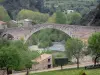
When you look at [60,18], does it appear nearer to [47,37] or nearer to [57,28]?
[47,37]

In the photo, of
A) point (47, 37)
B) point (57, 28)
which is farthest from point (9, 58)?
point (47, 37)

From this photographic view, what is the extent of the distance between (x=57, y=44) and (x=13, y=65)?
149 ft

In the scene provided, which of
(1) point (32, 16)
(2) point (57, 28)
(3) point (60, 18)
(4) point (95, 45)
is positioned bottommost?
(4) point (95, 45)

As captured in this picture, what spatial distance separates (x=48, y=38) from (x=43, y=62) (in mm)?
33189

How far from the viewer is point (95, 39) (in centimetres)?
5947

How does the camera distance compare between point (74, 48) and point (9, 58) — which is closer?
point (9, 58)

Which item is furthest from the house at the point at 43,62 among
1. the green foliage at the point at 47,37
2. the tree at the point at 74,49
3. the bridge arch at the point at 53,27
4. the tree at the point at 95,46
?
the green foliage at the point at 47,37

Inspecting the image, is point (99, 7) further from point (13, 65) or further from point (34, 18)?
point (13, 65)

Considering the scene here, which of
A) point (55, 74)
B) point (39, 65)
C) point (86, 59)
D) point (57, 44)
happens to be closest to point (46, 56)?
point (39, 65)

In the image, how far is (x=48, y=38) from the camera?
320 feet

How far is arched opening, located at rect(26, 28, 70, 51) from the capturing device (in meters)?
93.3

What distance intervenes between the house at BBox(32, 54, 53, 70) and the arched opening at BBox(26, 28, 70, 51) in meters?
24.7

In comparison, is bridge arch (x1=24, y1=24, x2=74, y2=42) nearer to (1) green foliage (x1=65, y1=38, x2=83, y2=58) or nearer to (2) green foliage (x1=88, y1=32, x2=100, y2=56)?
(1) green foliage (x1=65, y1=38, x2=83, y2=58)

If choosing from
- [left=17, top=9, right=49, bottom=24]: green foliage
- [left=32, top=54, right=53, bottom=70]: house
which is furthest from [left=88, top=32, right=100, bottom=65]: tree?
[left=17, top=9, right=49, bottom=24]: green foliage
